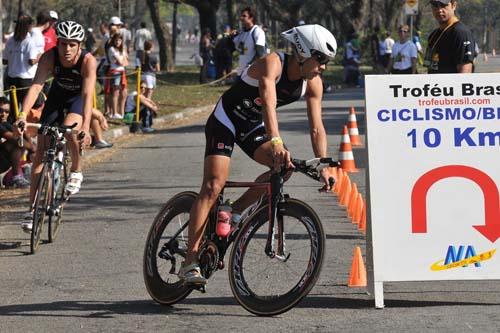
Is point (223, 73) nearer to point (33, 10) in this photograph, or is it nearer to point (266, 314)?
point (266, 314)

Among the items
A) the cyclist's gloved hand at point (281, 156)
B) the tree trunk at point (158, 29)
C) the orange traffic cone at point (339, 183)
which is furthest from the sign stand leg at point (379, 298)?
the tree trunk at point (158, 29)

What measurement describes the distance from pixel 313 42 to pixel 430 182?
46.9 inches

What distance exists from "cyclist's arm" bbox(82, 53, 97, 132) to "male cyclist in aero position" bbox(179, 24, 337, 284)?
9.51 feet

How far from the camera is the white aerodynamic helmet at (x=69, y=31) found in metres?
10.9

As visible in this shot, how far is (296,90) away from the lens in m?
8.26

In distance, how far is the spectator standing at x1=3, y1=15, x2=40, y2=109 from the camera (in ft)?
62.6

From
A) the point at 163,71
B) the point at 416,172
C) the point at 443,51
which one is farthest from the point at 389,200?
the point at 163,71

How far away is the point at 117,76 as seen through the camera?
24.7 m

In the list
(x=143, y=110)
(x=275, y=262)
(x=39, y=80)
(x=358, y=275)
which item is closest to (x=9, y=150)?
(x=39, y=80)

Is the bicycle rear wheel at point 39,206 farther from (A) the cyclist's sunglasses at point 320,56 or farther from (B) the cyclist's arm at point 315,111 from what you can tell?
(A) the cyclist's sunglasses at point 320,56

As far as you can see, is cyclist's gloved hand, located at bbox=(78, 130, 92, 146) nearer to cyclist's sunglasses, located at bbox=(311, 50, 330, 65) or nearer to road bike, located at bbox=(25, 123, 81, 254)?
road bike, located at bbox=(25, 123, 81, 254)

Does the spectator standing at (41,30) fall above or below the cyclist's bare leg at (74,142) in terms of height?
below

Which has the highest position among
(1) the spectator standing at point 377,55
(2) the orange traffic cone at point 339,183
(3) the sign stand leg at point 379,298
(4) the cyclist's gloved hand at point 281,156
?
(4) the cyclist's gloved hand at point 281,156

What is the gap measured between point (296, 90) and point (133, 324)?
174cm
